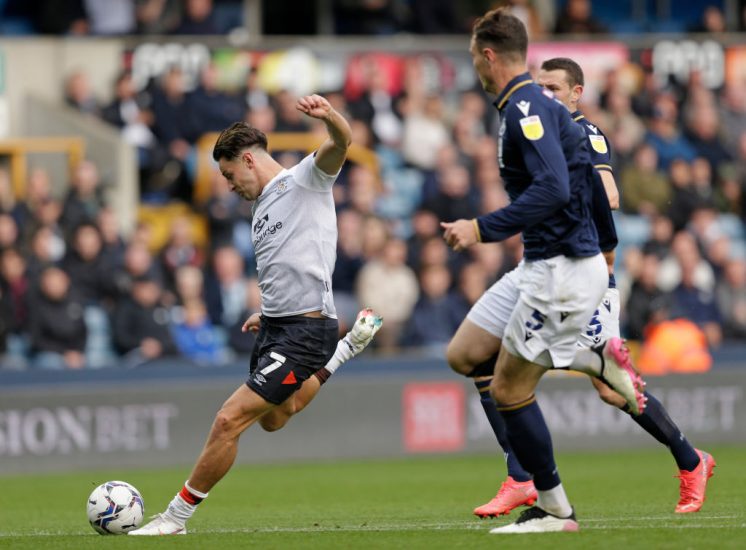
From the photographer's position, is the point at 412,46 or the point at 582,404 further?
the point at 412,46

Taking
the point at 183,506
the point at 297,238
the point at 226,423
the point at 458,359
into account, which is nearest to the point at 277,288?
the point at 297,238

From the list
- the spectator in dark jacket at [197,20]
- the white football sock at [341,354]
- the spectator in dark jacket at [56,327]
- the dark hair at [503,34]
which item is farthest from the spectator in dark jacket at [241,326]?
the dark hair at [503,34]

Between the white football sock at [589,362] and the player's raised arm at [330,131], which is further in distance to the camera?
the player's raised arm at [330,131]

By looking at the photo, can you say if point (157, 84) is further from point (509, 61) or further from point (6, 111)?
point (509, 61)

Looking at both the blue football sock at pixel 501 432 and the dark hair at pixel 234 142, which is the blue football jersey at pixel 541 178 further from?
the dark hair at pixel 234 142

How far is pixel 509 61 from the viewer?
24.3ft

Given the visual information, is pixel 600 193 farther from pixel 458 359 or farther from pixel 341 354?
pixel 341 354

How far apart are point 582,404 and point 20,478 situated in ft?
19.5

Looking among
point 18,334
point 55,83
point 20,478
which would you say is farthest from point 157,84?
point 20,478

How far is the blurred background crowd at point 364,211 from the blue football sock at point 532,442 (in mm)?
8401

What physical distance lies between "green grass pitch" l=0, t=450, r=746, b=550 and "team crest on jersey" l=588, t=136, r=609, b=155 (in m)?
2.09

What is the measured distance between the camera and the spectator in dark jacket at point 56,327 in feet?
49.8

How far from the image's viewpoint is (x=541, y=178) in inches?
283

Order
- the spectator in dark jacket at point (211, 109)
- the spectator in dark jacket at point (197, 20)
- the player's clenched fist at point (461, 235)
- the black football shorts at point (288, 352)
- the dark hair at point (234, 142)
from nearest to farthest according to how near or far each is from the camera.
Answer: the player's clenched fist at point (461, 235), the black football shorts at point (288, 352), the dark hair at point (234, 142), the spectator in dark jacket at point (211, 109), the spectator in dark jacket at point (197, 20)
